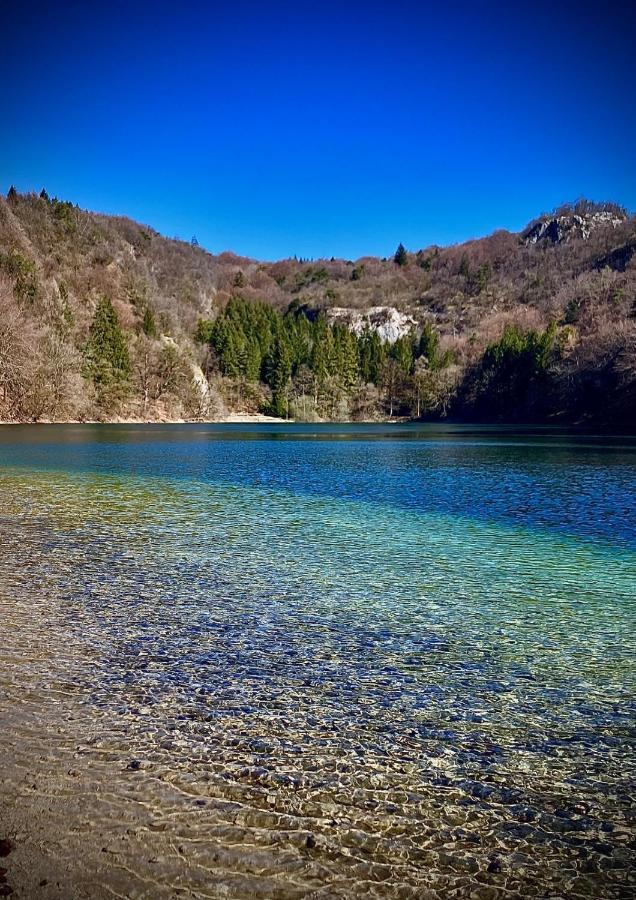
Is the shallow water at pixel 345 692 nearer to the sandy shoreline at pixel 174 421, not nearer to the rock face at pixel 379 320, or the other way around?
the sandy shoreline at pixel 174 421

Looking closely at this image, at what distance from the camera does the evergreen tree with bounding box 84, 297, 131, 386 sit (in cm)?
9300

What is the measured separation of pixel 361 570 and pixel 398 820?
6280 millimetres

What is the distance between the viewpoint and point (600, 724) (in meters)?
5.02

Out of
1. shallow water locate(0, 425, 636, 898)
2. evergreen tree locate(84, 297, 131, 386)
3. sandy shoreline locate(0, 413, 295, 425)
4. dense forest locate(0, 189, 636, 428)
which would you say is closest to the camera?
shallow water locate(0, 425, 636, 898)

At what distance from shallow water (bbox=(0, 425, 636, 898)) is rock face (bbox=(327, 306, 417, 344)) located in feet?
536

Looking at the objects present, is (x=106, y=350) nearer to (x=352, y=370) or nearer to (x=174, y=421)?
(x=174, y=421)

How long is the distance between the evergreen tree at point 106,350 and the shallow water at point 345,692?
8445 centimetres

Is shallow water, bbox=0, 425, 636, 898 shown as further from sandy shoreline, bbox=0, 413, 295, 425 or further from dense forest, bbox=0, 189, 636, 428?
sandy shoreline, bbox=0, 413, 295, 425

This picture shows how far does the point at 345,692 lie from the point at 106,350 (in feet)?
318

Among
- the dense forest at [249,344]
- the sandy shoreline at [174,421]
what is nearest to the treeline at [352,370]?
the dense forest at [249,344]

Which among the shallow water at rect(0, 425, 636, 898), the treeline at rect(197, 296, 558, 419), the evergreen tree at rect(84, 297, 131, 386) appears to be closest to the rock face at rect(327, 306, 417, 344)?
the treeline at rect(197, 296, 558, 419)

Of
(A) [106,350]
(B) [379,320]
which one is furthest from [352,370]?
(A) [106,350]

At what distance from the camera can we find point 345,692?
555 cm

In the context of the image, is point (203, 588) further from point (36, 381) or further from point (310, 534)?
point (36, 381)
